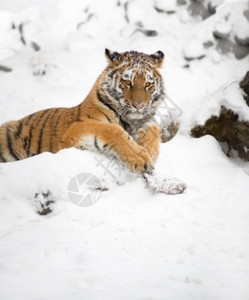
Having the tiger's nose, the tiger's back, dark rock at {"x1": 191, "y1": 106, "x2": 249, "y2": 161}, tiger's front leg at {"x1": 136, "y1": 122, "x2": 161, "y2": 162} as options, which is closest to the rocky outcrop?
dark rock at {"x1": 191, "y1": 106, "x2": 249, "y2": 161}

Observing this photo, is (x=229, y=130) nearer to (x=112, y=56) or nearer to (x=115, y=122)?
(x=115, y=122)

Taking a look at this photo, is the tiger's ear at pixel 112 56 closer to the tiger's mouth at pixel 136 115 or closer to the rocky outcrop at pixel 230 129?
the tiger's mouth at pixel 136 115

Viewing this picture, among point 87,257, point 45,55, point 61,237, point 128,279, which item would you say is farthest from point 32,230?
point 45,55

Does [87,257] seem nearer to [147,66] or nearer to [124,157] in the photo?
[124,157]

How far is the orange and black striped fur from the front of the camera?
4.30 metres

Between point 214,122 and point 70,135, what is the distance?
66.0 inches

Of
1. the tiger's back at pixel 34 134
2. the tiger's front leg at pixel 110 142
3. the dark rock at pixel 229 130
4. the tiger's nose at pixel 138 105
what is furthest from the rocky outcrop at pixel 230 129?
the tiger's back at pixel 34 134

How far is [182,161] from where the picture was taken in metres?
4.69

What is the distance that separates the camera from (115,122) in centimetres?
461

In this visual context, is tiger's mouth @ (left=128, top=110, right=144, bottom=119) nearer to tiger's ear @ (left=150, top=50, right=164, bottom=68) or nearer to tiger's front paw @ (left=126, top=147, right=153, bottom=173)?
tiger's front paw @ (left=126, top=147, right=153, bottom=173)

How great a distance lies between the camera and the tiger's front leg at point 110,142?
13.8 feet

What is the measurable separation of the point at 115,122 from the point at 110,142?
39 centimetres

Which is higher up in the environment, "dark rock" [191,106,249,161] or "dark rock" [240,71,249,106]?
"dark rock" [240,71,249,106]

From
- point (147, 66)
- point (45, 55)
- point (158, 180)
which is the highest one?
point (147, 66)
